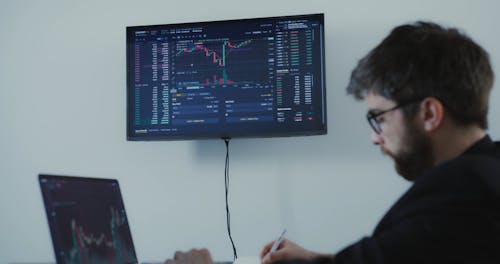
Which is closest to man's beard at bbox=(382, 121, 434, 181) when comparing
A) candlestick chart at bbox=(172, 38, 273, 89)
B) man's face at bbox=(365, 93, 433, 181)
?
man's face at bbox=(365, 93, 433, 181)

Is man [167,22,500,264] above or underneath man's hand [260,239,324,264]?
above

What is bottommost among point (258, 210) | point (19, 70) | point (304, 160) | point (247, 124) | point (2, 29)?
point (258, 210)

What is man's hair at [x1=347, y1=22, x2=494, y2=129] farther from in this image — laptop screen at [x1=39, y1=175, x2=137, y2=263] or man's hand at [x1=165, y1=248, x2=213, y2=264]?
laptop screen at [x1=39, y1=175, x2=137, y2=263]

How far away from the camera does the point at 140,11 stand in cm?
247

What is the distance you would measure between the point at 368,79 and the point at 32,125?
174 cm

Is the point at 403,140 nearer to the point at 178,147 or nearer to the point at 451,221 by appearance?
the point at 451,221

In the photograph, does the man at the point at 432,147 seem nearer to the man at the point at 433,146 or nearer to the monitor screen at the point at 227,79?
the man at the point at 433,146

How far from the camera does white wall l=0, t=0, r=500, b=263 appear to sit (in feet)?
7.45

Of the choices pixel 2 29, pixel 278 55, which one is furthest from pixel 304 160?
pixel 2 29

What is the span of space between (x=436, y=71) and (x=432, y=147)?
19cm

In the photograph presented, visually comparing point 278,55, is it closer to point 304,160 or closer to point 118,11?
point 304,160

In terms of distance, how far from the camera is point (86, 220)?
54.4 inches

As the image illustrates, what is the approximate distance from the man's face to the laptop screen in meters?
0.80

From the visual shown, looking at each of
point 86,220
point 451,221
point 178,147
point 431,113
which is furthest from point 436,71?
point 178,147
